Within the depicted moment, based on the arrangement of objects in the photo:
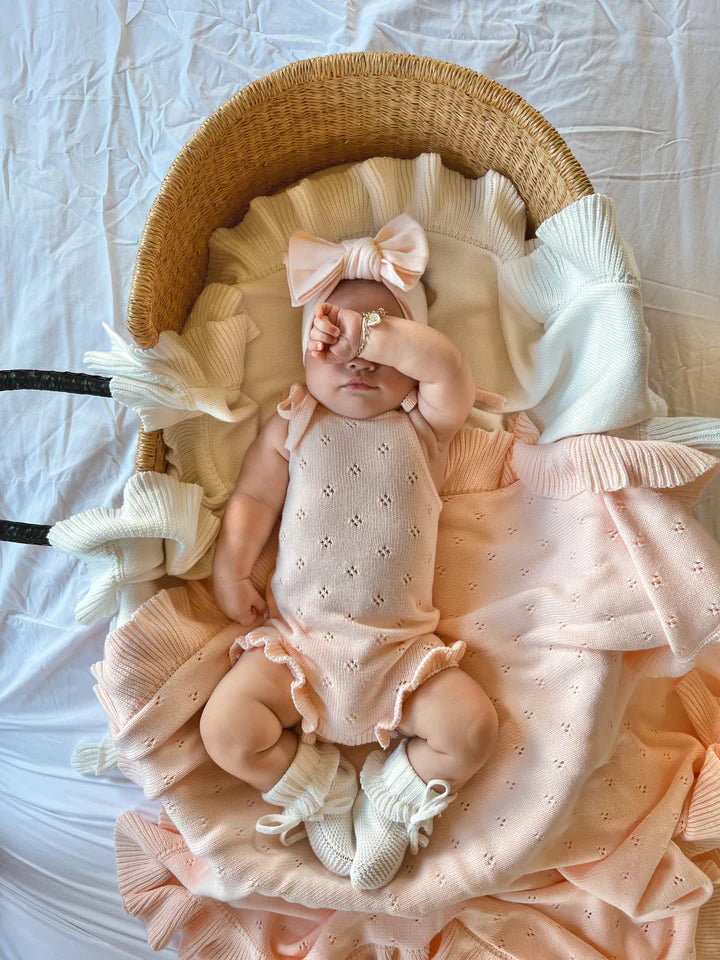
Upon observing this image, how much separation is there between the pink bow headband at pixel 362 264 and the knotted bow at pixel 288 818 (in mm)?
692

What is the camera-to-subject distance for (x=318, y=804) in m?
1.14

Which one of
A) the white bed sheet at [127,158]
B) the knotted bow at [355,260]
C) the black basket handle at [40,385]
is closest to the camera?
the black basket handle at [40,385]

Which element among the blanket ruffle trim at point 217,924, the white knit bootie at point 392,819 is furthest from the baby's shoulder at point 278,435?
the blanket ruffle trim at point 217,924

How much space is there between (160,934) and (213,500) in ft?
2.20

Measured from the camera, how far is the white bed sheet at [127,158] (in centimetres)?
140

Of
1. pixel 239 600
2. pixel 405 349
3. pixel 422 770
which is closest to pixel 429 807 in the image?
pixel 422 770

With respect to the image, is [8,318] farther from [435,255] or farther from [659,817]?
[659,817]

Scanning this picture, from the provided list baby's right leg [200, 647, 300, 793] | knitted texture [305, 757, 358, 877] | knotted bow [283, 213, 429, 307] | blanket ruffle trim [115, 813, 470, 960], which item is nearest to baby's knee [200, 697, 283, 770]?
baby's right leg [200, 647, 300, 793]

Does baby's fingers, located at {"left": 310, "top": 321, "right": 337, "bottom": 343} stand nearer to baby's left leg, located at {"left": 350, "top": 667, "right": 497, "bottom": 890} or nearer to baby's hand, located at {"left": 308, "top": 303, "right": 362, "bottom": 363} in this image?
baby's hand, located at {"left": 308, "top": 303, "right": 362, "bottom": 363}

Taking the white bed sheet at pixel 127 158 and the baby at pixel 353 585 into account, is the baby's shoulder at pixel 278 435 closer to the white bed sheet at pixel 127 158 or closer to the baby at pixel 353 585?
the baby at pixel 353 585

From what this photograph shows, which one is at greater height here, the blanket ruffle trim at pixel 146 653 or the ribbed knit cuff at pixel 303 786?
the blanket ruffle trim at pixel 146 653

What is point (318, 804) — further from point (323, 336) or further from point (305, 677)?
point (323, 336)

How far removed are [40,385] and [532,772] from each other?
883mm

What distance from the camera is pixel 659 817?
118 cm
